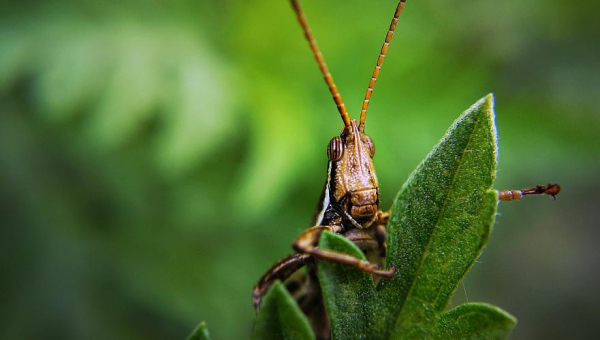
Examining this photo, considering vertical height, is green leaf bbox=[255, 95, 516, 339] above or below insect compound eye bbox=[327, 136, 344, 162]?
below

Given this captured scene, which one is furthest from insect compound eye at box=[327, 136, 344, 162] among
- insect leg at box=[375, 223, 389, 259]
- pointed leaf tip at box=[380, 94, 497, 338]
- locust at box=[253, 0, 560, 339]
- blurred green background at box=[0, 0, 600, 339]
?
blurred green background at box=[0, 0, 600, 339]

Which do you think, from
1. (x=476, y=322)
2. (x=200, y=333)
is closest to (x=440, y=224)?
(x=476, y=322)

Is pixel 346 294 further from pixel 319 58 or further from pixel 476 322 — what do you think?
pixel 319 58

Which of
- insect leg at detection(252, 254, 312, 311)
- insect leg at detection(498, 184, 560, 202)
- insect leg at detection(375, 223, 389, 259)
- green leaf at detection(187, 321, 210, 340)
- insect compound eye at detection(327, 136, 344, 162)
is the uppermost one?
insect compound eye at detection(327, 136, 344, 162)

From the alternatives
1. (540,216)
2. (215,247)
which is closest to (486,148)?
(215,247)

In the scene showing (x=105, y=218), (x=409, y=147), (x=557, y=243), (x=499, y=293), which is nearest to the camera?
(x=409, y=147)

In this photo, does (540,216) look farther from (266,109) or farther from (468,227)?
(468,227)

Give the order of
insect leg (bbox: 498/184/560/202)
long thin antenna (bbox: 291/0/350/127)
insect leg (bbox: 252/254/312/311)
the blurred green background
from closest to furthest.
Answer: long thin antenna (bbox: 291/0/350/127), insect leg (bbox: 498/184/560/202), insect leg (bbox: 252/254/312/311), the blurred green background

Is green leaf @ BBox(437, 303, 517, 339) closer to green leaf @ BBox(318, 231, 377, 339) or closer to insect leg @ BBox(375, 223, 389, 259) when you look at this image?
green leaf @ BBox(318, 231, 377, 339)
